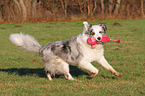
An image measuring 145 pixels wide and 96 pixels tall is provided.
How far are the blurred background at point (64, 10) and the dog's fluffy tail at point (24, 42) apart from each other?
2015 centimetres

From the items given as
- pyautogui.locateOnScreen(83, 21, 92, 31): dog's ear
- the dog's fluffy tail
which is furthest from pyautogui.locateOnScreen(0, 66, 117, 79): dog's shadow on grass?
pyautogui.locateOnScreen(83, 21, 92, 31): dog's ear

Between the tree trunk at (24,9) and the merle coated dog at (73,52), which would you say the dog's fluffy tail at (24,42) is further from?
the tree trunk at (24,9)

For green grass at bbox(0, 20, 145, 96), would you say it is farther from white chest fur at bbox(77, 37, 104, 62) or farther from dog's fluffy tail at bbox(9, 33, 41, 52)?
white chest fur at bbox(77, 37, 104, 62)

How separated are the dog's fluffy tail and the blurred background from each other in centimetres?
2015

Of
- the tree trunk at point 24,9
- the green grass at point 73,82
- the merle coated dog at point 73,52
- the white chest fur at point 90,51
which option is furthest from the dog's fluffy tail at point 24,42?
the tree trunk at point 24,9

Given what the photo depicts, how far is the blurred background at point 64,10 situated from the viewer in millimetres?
27188

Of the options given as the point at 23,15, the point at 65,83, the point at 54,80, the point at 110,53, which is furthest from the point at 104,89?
the point at 23,15

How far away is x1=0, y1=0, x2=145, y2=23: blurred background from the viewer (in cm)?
2719

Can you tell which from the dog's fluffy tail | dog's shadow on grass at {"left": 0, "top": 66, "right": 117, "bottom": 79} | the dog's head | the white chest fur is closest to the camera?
the dog's head

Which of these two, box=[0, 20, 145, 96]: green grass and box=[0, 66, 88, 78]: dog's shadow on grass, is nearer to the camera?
box=[0, 20, 145, 96]: green grass

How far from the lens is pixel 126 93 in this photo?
17.5 feet

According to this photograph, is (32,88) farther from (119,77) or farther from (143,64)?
(143,64)

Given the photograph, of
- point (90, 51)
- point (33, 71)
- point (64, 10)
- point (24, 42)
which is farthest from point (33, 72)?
point (64, 10)

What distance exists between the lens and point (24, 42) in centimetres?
682
